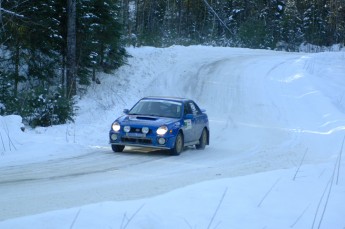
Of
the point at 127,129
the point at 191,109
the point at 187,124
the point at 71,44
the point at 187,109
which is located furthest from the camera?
the point at 71,44

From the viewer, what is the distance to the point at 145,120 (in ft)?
50.5

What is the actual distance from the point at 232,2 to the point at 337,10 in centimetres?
1429

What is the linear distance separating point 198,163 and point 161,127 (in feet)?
5.50

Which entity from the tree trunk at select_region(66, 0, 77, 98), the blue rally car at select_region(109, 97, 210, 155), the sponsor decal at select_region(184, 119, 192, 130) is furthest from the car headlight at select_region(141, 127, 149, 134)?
the tree trunk at select_region(66, 0, 77, 98)

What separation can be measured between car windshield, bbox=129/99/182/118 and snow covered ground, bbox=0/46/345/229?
1115 millimetres

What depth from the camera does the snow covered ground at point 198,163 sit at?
24.5 ft

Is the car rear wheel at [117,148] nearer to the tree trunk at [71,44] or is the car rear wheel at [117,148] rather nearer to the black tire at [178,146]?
the black tire at [178,146]

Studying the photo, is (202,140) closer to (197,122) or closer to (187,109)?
(197,122)

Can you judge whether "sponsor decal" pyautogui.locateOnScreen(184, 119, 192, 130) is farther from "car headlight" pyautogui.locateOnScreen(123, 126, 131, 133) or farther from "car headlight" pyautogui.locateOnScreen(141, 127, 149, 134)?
"car headlight" pyautogui.locateOnScreen(123, 126, 131, 133)

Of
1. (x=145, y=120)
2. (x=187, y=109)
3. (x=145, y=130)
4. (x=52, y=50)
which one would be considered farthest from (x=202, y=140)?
(x=52, y=50)

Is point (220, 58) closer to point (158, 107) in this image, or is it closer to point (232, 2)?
point (158, 107)

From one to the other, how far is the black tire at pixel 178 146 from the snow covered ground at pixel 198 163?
0.24m

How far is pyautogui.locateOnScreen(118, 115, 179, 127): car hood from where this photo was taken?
49.6 ft

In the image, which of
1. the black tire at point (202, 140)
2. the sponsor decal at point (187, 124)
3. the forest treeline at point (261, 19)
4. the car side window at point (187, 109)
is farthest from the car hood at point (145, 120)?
the forest treeline at point (261, 19)
